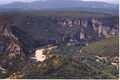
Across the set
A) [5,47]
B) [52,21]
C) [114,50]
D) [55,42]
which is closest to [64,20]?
[52,21]

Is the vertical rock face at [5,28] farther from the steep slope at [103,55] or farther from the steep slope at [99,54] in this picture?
the steep slope at [103,55]

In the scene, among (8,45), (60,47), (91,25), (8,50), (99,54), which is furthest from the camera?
(91,25)

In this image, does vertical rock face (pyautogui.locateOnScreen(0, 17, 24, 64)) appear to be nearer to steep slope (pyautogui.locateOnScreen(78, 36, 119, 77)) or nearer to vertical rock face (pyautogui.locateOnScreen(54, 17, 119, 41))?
steep slope (pyautogui.locateOnScreen(78, 36, 119, 77))

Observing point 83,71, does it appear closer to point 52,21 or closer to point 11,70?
point 11,70

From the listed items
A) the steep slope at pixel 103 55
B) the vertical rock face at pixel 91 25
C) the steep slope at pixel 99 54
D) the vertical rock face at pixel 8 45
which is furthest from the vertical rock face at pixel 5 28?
the vertical rock face at pixel 91 25

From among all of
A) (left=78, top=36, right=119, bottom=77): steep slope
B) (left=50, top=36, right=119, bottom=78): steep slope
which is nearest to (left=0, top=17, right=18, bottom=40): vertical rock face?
(left=50, top=36, right=119, bottom=78): steep slope

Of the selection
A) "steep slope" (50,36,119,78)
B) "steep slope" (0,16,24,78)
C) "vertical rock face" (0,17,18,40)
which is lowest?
"steep slope" (50,36,119,78)

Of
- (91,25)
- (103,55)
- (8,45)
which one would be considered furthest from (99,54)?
(91,25)

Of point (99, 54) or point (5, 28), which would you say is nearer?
point (5, 28)

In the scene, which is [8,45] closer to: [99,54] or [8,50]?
[8,50]

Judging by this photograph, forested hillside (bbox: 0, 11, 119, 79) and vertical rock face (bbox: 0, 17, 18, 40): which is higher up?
vertical rock face (bbox: 0, 17, 18, 40)
